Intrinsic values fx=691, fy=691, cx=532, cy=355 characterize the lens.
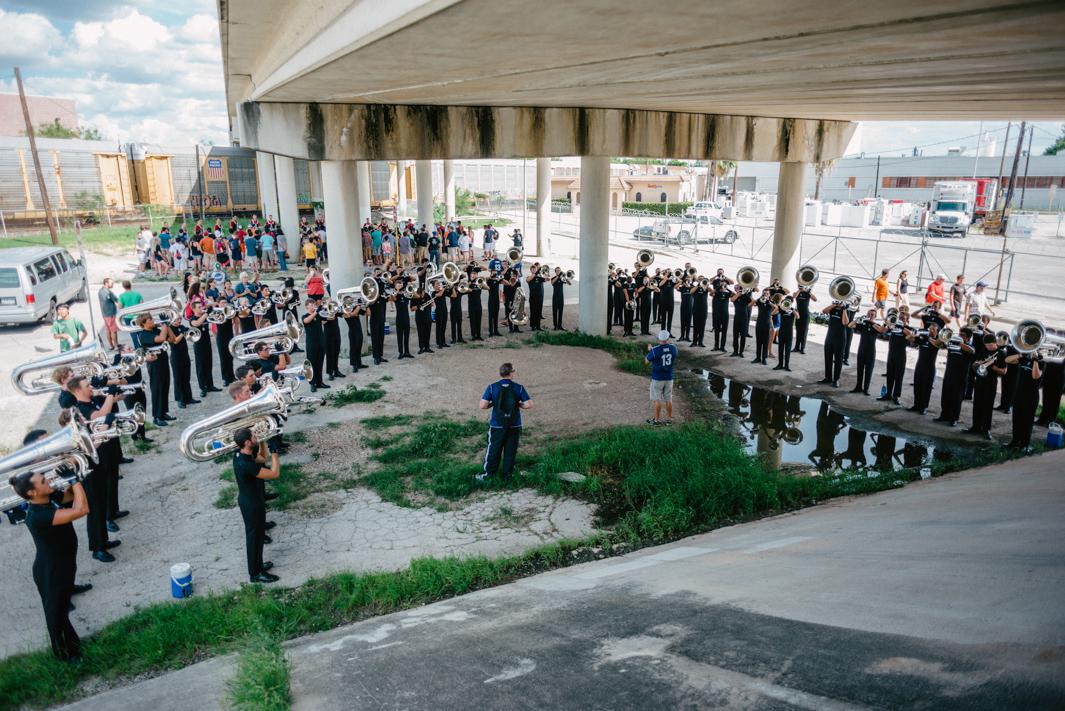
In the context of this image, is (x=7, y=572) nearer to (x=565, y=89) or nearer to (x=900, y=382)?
(x=565, y=89)

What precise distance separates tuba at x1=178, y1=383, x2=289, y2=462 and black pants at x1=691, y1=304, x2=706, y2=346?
11.1 meters

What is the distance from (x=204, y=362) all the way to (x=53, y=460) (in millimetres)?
6717

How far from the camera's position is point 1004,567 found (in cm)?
430

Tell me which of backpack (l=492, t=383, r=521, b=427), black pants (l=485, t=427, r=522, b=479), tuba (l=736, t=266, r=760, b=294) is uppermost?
tuba (l=736, t=266, r=760, b=294)

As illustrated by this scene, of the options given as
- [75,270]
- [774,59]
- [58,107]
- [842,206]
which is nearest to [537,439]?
[774,59]

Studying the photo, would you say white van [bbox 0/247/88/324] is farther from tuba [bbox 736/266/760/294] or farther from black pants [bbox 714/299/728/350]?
tuba [bbox 736/266/760/294]

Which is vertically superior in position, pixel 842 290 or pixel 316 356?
pixel 842 290

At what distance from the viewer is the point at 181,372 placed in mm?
12070

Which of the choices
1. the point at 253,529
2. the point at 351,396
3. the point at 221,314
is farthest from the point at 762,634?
the point at 221,314

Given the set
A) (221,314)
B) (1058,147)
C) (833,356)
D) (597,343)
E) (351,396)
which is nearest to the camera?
(351,396)

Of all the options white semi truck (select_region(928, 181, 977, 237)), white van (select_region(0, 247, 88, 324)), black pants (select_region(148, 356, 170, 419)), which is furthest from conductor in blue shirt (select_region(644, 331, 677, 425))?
white semi truck (select_region(928, 181, 977, 237))

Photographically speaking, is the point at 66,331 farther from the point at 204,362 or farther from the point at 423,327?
the point at 423,327

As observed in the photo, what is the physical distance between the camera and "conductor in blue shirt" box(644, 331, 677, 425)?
435 inches

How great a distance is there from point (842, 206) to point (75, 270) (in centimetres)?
4556
